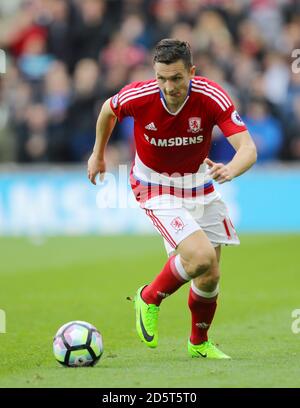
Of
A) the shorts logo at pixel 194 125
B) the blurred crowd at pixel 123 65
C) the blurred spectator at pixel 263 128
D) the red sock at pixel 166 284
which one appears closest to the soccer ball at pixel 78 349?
the red sock at pixel 166 284

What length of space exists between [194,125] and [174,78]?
18.1 inches

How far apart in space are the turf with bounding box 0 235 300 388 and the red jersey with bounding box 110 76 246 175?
4.86ft

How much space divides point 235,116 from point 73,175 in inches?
391

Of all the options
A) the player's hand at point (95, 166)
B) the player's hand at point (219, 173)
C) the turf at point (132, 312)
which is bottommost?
the turf at point (132, 312)

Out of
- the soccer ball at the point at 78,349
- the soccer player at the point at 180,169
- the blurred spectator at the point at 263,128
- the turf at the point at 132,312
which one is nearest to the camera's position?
the turf at the point at 132,312

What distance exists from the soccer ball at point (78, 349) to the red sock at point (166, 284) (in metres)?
0.73

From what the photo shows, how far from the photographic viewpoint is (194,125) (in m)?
7.55

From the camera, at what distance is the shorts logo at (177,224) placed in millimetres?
7480

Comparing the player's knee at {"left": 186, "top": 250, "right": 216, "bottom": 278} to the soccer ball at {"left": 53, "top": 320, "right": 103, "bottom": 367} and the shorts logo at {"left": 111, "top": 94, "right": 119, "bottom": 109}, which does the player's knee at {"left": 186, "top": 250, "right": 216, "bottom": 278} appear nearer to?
the soccer ball at {"left": 53, "top": 320, "right": 103, "bottom": 367}

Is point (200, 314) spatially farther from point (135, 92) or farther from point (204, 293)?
point (135, 92)

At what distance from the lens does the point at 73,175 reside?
56.3 ft

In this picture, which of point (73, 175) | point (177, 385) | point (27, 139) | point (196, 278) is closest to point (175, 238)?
point (196, 278)

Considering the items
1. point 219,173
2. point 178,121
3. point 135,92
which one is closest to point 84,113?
point 135,92

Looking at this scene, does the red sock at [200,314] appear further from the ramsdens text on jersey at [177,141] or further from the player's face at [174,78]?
the player's face at [174,78]
